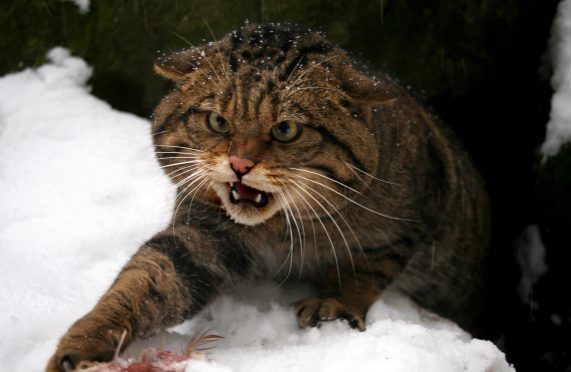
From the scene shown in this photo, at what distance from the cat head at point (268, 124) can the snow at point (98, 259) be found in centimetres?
47

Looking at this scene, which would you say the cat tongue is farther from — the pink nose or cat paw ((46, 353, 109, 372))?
cat paw ((46, 353, 109, 372))

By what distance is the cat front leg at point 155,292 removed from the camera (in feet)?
7.27

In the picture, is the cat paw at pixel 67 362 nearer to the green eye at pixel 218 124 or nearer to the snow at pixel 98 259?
the snow at pixel 98 259

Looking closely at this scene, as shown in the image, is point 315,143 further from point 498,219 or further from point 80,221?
point 498,219

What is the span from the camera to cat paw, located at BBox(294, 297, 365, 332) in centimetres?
266

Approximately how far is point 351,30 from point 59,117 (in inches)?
74.7

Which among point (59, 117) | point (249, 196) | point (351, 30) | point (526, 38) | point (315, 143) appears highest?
point (526, 38)

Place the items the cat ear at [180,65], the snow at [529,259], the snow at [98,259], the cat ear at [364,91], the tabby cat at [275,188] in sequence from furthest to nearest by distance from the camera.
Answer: the snow at [529,259] < the cat ear at [180,65] < the cat ear at [364,91] < the tabby cat at [275,188] < the snow at [98,259]

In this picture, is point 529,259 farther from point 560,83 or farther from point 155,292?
point 155,292

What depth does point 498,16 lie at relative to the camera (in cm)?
426

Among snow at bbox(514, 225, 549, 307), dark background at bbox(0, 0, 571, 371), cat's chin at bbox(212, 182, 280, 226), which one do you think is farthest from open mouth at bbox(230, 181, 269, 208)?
snow at bbox(514, 225, 549, 307)

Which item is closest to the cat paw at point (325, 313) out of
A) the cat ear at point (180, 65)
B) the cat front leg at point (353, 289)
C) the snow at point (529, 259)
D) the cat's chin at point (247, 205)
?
the cat front leg at point (353, 289)

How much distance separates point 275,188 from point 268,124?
23cm

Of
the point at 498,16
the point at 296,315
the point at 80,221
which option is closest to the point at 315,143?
the point at 296,315
